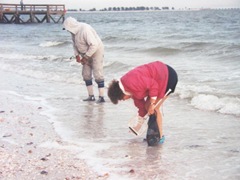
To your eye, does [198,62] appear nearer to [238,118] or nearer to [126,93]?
[238,118]

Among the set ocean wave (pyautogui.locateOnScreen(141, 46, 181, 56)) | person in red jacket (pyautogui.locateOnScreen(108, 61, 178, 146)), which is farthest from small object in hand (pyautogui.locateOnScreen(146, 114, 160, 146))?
ocean wave (pyautogui.locateOnScreen(141, 46, 181, 56))

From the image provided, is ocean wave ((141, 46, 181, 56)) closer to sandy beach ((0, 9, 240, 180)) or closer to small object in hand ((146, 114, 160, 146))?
sandy beach ((0, 9, 240, 180))

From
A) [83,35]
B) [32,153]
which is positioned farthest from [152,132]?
[83,35]

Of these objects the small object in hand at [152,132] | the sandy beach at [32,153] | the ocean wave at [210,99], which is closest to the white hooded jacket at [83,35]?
the sandy beach at [32,153]

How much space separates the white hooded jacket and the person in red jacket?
8.95 ft

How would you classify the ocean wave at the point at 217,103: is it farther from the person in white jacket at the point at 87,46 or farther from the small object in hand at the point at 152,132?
the small object in hand at the point at 152,132

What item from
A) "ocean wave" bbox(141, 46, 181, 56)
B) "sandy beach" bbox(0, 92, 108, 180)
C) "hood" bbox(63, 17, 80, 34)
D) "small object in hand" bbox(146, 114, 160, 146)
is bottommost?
"ocean wave" bbox(141, 46, 181, 56)

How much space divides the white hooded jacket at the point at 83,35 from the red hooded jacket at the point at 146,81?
277 cm

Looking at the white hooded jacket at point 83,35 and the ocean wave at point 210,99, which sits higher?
the white hooded jacket at point 83,35

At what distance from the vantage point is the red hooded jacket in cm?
496

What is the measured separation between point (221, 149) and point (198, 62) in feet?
30.3

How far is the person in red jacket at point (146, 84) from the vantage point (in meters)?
4.97

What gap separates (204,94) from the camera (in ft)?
28.7

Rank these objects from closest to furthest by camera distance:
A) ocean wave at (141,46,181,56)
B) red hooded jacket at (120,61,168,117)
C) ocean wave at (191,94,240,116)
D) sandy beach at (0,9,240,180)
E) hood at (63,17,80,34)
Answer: sandy beach at (0,9,240,180), red hooded jacket at (120,61,168,117), ocean wave at (191,94,240,116), hood at (63,17,80,34), ocean wave at (141,46,181,56)
